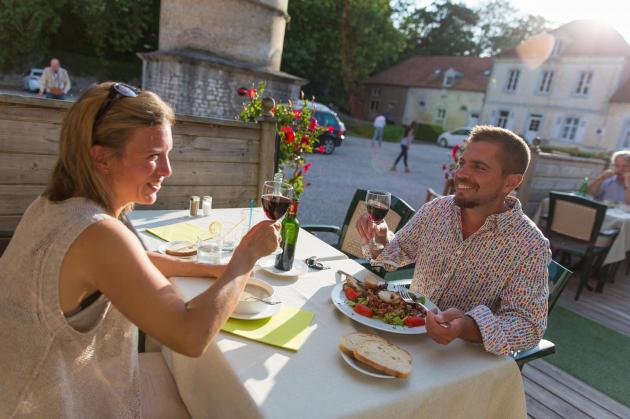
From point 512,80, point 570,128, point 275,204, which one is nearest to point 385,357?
point 275,204

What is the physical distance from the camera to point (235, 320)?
1.42 m

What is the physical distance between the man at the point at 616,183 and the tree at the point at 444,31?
129 feet

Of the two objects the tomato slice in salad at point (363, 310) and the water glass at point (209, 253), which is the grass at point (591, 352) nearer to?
the tomato slice in salad at point (363, 310)

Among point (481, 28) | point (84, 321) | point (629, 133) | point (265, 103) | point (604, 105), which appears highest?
point (481, 28)

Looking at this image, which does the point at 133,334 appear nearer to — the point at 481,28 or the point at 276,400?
the point at 276,400

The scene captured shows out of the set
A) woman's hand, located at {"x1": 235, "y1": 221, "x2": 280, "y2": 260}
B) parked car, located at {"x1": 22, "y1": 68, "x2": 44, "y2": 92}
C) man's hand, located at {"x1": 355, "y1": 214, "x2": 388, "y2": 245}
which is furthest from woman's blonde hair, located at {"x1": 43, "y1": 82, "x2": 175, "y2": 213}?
parked car, located at {"x1": 22, "y1": 68, "x2": 44, "y2": 92}

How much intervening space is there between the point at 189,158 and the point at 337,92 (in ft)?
97.0

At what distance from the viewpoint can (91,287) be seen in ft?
3.77

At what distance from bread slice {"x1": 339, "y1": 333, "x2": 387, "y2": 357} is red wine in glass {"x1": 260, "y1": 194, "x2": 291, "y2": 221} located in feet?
2.06

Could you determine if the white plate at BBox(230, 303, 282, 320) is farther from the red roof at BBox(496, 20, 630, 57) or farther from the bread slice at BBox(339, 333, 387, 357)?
the red roof at BBox(496, 20, 630, 57)

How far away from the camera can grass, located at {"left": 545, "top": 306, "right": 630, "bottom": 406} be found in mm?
3234

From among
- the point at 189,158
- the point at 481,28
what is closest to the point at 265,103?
the point at 189,158

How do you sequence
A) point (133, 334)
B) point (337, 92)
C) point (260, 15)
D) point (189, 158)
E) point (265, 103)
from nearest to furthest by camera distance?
1. point (133, 334)
2. point (189, 158)
3. point (265, 103)
4. point (260, 15)
5. point (337, 92)

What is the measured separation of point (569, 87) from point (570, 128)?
2656 mm
